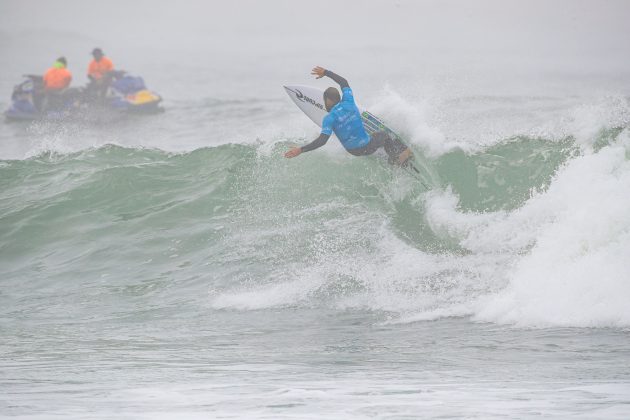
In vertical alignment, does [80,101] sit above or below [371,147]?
below

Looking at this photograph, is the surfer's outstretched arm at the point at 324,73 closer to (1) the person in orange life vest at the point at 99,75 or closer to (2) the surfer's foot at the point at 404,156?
(2) the surfer's foot at the point at 404,156

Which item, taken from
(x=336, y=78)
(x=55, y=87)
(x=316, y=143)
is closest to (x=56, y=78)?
(x=55, y=87)

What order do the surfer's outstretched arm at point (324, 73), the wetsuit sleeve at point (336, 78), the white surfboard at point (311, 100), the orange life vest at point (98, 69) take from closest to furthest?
the surfer's outstretched arm at point (324, 73) < the wetsuit sleeve at point (336, 78) < the white surfboard at point (311, 100) < the orange life vest at point (98, 69)

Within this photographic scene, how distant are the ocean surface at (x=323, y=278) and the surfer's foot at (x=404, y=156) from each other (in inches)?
9.4

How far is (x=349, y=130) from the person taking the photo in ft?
35.1

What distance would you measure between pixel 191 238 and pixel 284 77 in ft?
89.5

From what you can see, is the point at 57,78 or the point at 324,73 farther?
A: the point at 57,78

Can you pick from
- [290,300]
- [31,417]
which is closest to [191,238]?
[290,300]

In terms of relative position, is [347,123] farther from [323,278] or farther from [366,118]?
[323,278]

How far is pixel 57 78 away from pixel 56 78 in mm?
27

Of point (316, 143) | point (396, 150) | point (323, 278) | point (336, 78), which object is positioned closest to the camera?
point (323, 278)

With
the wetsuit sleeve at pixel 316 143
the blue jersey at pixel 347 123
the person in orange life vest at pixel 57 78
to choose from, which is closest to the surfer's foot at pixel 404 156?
the blue jersey at pixel 347 123

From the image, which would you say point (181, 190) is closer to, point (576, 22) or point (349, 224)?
point (349, 224)

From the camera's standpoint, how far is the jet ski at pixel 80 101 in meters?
24.0
